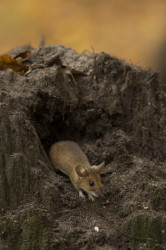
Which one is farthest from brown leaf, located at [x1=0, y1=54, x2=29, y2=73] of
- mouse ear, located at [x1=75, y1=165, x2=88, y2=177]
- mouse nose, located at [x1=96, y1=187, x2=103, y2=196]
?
mouse nose, located at [x1=96, y1=187, x2=103, y2=196]

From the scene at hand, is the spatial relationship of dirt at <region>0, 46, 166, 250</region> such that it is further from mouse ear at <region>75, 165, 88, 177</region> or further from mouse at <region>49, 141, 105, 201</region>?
mouse ear at <region>75, 165, 88, 177</region>

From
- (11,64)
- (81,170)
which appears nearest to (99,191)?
(81,170)

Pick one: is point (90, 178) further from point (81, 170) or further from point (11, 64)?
point (11, 64)

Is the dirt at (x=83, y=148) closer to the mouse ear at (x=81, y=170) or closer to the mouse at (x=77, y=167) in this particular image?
the mouse at (x=77, y=167)

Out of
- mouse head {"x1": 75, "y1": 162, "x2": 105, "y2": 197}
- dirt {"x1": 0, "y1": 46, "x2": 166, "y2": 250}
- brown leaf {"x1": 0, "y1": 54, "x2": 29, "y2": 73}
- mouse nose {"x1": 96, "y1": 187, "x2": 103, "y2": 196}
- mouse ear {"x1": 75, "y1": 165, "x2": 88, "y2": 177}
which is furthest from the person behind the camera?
brown leaf {"x1": 0, "y1": 54, "x2": 29, "y2": 73}

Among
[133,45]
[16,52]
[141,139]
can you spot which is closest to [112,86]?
[141,139]

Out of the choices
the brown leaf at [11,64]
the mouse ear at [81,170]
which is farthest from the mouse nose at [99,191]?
the brown leaf at [11,64]

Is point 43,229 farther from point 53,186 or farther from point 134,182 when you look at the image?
point 134,182
